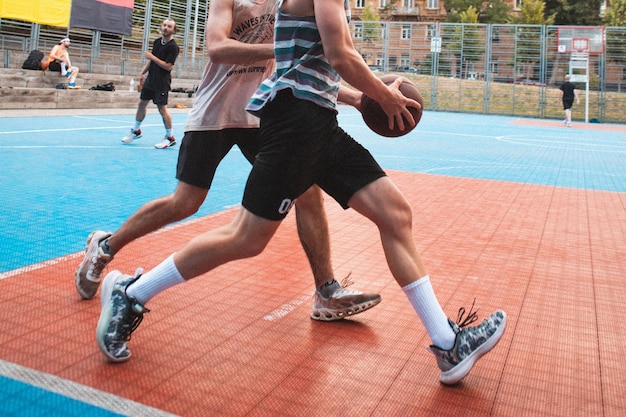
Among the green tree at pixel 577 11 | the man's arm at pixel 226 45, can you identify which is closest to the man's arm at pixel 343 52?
the man's arm at pixel 226 45

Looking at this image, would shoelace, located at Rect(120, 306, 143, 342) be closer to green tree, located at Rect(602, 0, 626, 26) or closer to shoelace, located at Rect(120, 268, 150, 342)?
shoelace, located at Rect(120, 268, 150, 342)

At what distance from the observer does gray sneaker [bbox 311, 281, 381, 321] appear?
151 inches

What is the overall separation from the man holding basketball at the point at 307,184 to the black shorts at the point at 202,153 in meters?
0.77

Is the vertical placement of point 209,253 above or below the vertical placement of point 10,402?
above

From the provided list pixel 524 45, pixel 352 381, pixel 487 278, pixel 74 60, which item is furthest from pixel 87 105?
pixel 524 45

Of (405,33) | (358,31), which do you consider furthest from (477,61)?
(358,31)

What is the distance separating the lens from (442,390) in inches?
118

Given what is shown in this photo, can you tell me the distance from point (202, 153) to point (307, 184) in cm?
98

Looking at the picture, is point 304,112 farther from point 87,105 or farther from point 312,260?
point 87,105

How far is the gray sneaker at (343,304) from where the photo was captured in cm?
382

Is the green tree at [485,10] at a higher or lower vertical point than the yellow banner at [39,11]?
higher

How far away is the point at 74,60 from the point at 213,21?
80.8 feet

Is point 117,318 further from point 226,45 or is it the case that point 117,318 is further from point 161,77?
point 161,77

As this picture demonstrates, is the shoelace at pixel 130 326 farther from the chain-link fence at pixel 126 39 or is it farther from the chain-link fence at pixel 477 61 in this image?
the chain-link fence at pixel 477 61
